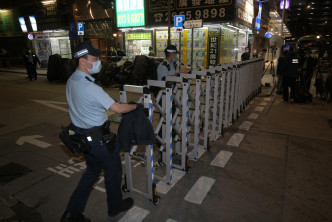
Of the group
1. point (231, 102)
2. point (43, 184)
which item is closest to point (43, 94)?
point (43, 184)


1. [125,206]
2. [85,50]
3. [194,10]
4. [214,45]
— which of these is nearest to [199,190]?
[125,206]

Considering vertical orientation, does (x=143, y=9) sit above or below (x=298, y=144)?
above

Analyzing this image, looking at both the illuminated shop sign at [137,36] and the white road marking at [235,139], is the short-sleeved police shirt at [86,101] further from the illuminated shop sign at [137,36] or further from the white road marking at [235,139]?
the illuminated shop sign at [137,36]

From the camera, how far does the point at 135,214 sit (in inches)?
120

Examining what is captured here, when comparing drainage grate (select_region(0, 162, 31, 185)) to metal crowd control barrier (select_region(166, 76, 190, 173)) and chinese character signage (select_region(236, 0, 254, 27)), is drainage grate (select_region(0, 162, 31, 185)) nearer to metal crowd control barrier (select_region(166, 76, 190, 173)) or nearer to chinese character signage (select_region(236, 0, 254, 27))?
metal crowd control barrier (select_region(166, 76, 190, 173))

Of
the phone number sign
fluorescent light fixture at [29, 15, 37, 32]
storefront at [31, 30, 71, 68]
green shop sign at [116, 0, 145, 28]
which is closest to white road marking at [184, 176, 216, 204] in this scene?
the phone number sign

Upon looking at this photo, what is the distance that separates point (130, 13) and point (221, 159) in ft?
47.5

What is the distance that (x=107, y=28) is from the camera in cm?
1872

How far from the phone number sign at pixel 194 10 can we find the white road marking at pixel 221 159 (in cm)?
→ 1027

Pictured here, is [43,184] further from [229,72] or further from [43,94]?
[43,94]

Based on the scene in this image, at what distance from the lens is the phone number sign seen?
42.3 feet

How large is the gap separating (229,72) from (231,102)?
104 centimetres

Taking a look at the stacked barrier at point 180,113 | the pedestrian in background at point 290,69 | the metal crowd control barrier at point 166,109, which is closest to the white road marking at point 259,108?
the pedestrian in background at point 290,69

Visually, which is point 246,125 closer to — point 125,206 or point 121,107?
point 125,206
